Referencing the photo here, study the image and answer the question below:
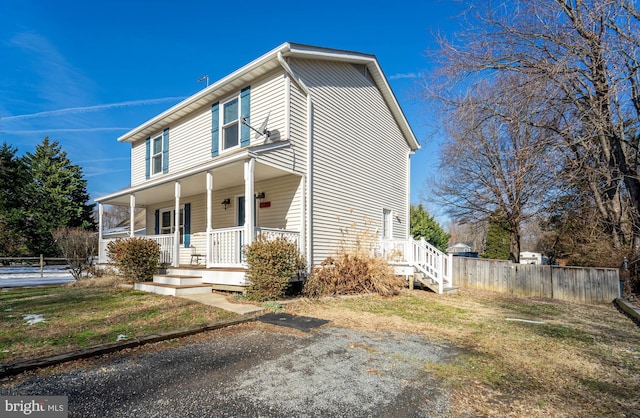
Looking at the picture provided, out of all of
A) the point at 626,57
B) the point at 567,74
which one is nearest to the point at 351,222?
the point at 567,74

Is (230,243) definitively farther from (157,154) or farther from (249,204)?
(157,154)

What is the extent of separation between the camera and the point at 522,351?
449cm

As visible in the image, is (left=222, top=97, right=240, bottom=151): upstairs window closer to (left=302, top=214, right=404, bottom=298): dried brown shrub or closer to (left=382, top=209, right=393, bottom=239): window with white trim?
(left=302, top=214, right=404, bottom=298): dried brown shrub

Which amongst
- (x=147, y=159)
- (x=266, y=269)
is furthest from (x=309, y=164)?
(x=147, y=159)

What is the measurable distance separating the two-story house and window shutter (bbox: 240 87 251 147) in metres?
0.04

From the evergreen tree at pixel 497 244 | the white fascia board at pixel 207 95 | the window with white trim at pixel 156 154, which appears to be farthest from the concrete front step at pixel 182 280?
the evergreen tree at pixel 497 244

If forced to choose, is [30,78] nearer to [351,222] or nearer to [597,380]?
[351,222]

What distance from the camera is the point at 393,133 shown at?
1481cm

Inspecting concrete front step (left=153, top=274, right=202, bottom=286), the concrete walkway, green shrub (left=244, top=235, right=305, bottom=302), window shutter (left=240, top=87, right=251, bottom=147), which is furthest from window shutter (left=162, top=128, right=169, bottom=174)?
green shrub (left=244, top=235, right=305, bottom=302)

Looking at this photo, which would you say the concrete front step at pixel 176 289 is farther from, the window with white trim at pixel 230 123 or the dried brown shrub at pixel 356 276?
the window with white trim at pixel 230 123

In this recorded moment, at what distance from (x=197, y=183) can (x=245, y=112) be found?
2.84 meters

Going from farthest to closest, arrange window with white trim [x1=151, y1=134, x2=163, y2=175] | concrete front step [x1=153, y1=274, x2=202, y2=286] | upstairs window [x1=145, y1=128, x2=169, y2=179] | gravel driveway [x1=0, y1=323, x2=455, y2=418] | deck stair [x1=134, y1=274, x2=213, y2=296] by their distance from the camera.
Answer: window with white trim [x1=151, y1=134, x2=163, y2=175], upstairs window [x1=145, y1=128, x2=169, y2=179], concrete front step [x1=153, y1=274, x2=202, y2=286], deck stair [x1=134, y1=274, x2=213, y2=296], gravel driveway [x1=0, y1=323, x2=455, y2=418]

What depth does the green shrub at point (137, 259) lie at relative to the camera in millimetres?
9984

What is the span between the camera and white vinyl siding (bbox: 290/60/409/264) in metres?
10.3
